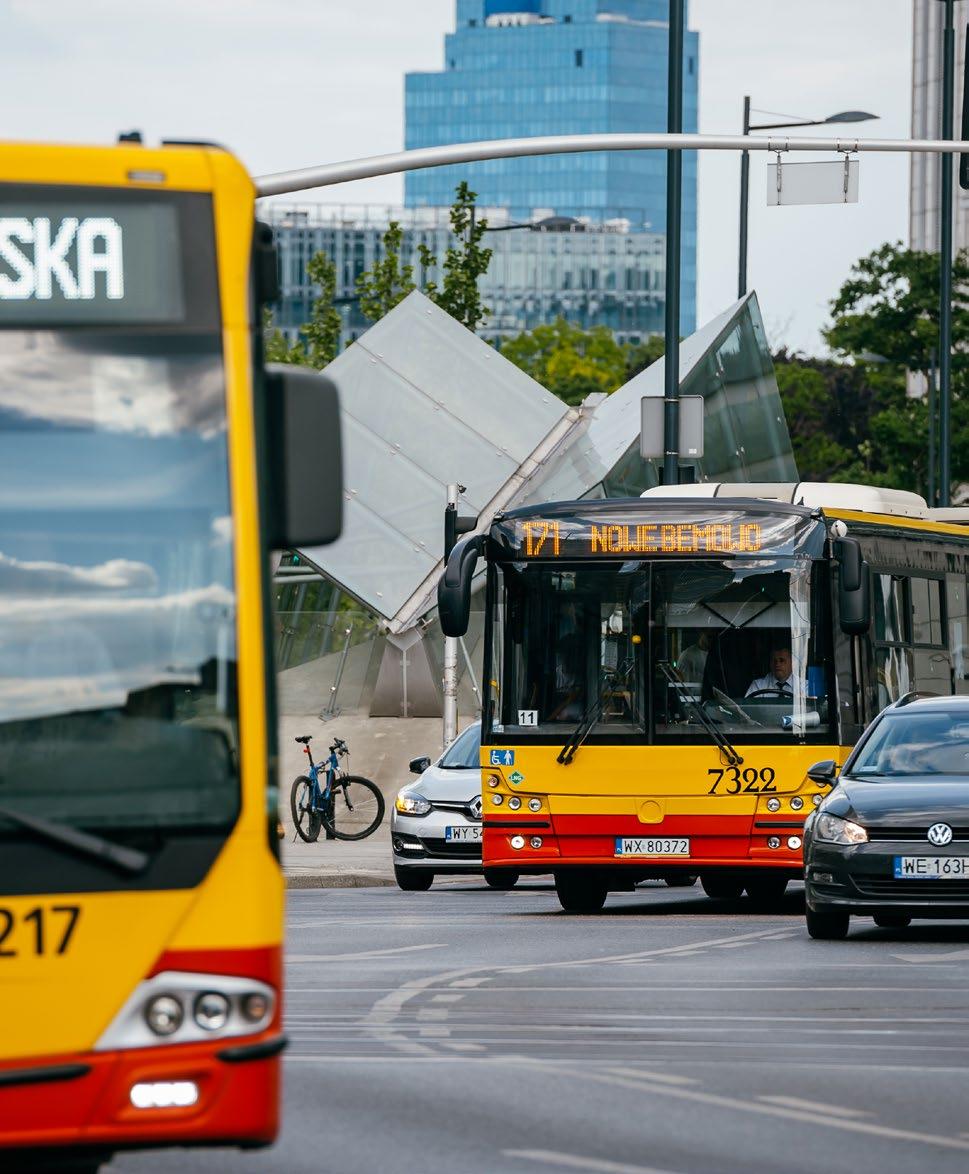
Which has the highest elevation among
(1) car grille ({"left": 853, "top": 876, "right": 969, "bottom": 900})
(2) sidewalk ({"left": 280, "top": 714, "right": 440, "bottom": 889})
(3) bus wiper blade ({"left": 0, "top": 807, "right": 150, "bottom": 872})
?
(3) bus wiper blade ({"left": 0, "top": 807, "right": 150, "bottom": 872})

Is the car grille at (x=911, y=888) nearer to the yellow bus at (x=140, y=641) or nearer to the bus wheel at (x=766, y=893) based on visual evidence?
the bus wheel at (x=766, y=893)

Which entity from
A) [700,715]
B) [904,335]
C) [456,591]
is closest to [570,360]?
[904,335]

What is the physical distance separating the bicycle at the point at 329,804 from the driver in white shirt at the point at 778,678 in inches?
440

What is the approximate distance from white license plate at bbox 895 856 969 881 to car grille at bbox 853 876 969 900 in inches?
1.5

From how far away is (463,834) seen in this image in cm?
2434

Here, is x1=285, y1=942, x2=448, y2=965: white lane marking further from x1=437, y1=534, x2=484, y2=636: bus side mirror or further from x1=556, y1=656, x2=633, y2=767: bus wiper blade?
x1=556, y1=656, x2=633, y2=767: bus wiper blade

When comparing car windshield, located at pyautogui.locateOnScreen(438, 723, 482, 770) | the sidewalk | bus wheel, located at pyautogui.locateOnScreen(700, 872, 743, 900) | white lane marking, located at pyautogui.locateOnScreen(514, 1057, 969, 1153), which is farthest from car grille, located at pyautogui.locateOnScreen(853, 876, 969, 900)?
the sidewalk

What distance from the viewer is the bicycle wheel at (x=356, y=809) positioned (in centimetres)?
3184

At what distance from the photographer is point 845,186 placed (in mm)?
23109

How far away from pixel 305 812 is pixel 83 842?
80.7 ft

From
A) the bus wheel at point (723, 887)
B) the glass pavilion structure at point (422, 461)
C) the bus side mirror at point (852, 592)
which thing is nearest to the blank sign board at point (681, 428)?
the bus wheel at point (723, 887)

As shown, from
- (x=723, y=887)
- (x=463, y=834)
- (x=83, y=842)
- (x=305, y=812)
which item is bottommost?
(x=305, y=812)

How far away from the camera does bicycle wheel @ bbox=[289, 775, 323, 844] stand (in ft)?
103

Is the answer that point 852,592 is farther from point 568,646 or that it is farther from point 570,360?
point 570,360
